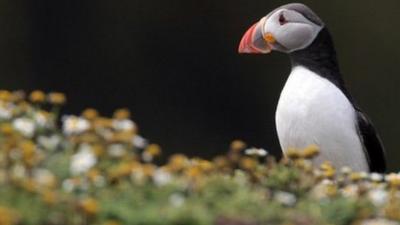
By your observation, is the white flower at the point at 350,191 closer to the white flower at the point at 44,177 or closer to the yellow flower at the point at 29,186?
the white flower at the point at 44,177

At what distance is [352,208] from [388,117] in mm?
10591

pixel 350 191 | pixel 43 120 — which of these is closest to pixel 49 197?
pixel 43 120

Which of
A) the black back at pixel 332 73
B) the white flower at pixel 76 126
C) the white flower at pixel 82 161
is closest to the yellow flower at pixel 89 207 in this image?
the white flower at pixel 82 161

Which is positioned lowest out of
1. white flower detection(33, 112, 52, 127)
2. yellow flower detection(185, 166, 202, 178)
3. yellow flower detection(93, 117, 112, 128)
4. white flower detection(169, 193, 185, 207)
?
white flower detection(169, 193, 185, 207)

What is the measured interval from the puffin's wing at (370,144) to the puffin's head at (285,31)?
0.47 meters

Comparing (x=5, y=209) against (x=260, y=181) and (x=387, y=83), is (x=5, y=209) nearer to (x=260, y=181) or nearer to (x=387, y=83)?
(x=260, y=181)

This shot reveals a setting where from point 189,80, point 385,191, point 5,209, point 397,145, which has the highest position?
point 189,80

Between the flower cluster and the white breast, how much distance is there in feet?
4.47

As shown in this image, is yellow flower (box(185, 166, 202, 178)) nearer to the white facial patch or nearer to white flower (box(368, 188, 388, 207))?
white flower (box(368, 188, 388, 207))

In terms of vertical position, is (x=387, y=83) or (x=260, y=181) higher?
(x=387, y=83)

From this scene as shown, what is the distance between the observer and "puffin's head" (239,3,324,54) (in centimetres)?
767

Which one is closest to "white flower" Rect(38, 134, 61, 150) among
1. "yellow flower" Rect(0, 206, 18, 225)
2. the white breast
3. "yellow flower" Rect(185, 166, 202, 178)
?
"yellow flower" Rect(185, 166, 202, 178)

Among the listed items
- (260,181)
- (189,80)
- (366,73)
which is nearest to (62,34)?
(189,80)

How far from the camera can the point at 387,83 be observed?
1620 centimetres
